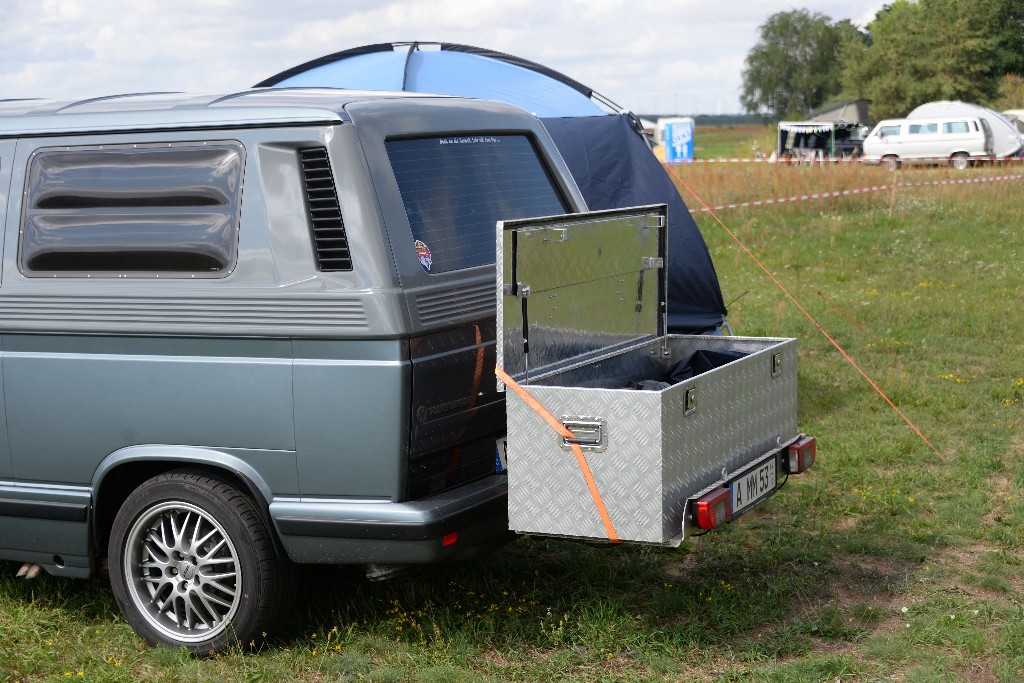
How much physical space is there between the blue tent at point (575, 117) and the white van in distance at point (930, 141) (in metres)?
25.7

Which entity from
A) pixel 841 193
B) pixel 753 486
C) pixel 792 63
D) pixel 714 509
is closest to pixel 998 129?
pixel 841 193

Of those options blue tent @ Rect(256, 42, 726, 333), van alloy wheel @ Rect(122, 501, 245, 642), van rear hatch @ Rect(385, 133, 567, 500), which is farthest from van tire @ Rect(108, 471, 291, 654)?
blue tent @ Rect(256, 42, 726, 333)

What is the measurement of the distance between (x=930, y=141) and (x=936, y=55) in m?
7.22

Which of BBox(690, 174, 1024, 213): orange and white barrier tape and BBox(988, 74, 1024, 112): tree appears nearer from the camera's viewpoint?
BBox(690, 174, 1024, 213): orange and white barrier tape

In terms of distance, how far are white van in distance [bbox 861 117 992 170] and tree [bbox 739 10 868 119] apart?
56.4 m

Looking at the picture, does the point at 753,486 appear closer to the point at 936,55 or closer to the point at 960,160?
the point at 960,160

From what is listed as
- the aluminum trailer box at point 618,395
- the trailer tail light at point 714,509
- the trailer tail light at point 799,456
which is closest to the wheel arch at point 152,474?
the aluminum trailer box at point 618,395

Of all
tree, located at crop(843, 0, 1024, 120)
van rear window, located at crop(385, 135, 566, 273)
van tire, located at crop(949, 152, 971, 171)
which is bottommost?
van rear window, located at crop(385, 135, 566, 273)

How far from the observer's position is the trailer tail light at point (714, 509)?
414cm

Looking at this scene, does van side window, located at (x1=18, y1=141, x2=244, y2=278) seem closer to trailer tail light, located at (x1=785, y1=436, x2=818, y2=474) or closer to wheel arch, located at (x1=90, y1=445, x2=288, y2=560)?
wheel arch, located at (x1=90, y1=445, x2=288, y2=560)

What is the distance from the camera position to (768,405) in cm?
493

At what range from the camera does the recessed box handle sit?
4027 millimetres

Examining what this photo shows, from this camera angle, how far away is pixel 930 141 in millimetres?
35562

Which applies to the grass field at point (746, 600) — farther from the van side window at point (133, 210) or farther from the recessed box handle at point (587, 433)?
the van side window at point (133, 210)
